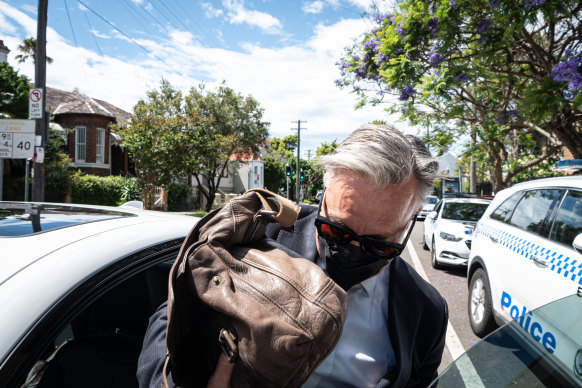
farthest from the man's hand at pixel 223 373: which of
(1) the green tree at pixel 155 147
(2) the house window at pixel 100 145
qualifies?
(2) the house window at pixel 100 145

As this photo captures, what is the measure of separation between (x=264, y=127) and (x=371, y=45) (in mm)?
21038

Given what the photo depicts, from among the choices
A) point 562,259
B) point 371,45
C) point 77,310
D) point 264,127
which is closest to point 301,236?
point 77,310

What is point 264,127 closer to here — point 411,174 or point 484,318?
point 484,318

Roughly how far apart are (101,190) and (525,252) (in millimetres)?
21751

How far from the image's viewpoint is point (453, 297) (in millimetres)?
6055

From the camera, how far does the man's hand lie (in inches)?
31.9

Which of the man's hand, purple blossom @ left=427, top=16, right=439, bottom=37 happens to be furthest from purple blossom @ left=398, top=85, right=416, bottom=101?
the man's hand

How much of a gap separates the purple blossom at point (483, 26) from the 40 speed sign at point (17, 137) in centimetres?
919

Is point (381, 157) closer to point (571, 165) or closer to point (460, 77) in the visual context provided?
point (571, 165)

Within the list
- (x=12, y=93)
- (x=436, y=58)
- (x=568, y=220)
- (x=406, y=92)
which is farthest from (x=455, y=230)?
(x=12, y=93)

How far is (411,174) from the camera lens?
1.33 m

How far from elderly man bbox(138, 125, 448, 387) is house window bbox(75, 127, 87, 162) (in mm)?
29092

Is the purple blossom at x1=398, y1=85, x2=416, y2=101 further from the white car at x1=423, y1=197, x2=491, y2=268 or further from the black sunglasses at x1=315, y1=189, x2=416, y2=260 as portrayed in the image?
the black sunglasses at x1=315, y1=189, x2=416, y2=260

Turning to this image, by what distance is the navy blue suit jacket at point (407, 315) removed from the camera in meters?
1.33
